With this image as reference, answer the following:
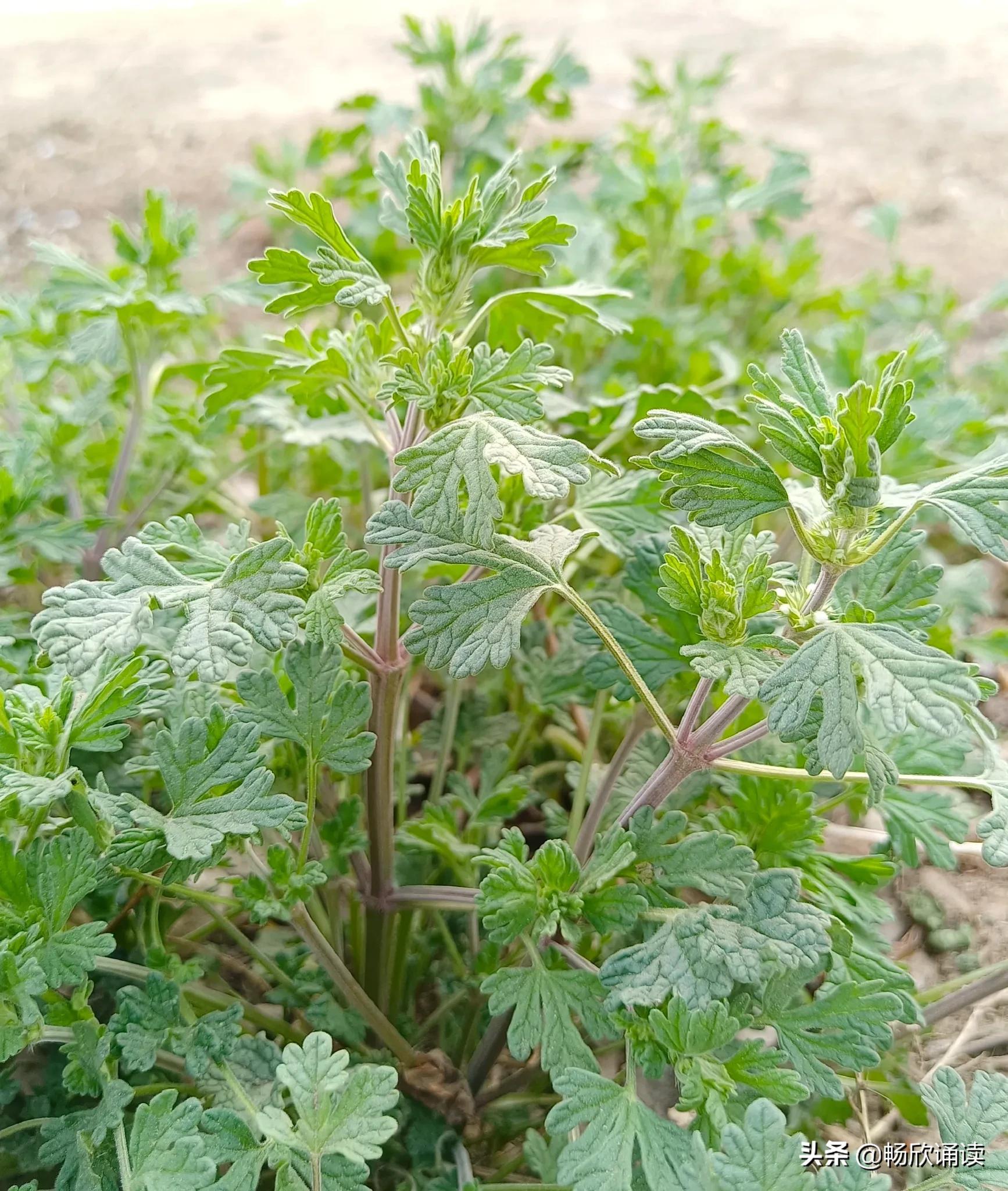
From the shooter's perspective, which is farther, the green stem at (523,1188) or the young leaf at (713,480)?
the green stem at (523,1188)

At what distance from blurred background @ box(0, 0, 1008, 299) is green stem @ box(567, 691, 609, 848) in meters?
1.42

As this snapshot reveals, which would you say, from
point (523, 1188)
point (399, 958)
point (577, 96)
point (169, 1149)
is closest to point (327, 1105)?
point (169, 1149)

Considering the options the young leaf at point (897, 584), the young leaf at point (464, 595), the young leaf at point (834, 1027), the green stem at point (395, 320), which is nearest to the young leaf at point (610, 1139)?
the young leaf at point (834, 1027)

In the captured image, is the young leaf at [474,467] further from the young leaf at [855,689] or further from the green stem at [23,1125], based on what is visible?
the green stem at [23,1125]

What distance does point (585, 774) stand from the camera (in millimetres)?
1136

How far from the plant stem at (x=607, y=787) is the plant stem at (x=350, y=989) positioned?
0.26m

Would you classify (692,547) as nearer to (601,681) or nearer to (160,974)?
(601,681)

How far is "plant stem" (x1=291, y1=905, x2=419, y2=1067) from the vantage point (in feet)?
3.02

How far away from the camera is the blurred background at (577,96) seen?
8.36 ft

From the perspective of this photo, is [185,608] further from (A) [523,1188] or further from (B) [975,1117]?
(B) [975,1117]

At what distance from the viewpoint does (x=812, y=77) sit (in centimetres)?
317

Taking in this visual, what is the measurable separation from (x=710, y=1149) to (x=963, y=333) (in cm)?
168

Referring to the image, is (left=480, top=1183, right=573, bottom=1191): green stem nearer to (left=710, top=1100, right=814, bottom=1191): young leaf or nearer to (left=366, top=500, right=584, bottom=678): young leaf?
(left=710, top=1100, right=814, bottom=1191): young leaf

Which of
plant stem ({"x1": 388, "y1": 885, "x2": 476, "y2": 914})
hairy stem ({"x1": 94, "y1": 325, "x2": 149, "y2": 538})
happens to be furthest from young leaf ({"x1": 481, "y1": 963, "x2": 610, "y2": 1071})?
hairy stem ({"x1": 94, "y1": 325, "x2": 149, "y2": 538})
